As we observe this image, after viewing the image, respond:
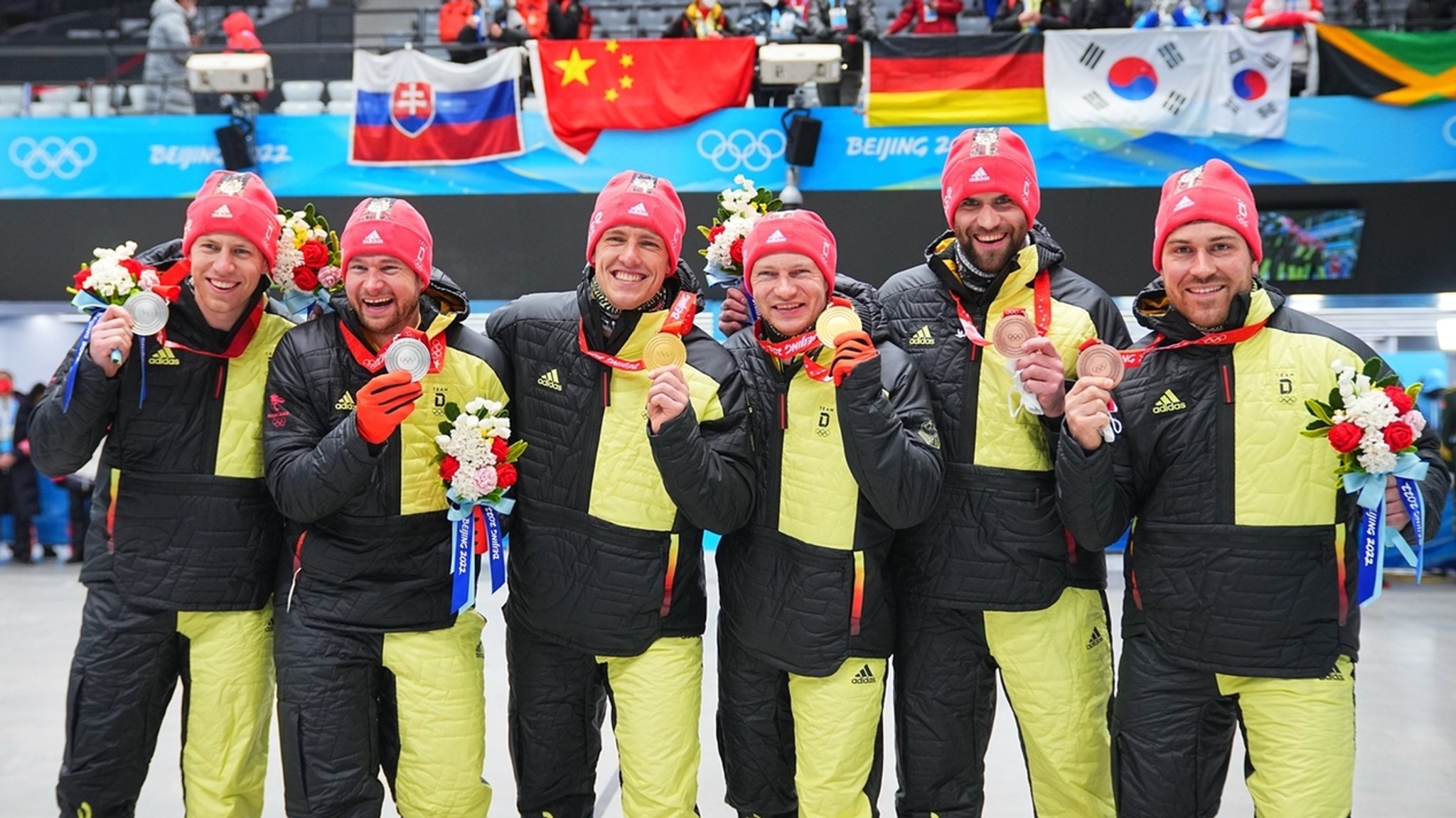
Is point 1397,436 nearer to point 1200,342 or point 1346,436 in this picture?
point 1346,436

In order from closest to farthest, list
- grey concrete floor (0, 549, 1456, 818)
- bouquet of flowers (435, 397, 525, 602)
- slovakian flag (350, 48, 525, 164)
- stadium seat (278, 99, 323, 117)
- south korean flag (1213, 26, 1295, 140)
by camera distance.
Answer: bouquet of flowers (435, 397, 525, 602) → grey concrete floor (0, 549, 1456, 818) → south korean flag (1213, 26, 1295, 140) → slovakian flag (350, 48, 525, 164) → stadium seat (278, 99, 323, 117)

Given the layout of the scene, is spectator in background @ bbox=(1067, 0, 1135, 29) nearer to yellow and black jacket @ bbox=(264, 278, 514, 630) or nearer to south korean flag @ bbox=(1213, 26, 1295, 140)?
south korean flag @ bbox=(1213, 26, 1295, 140)

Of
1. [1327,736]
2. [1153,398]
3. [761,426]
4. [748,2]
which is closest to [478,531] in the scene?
[761,426]

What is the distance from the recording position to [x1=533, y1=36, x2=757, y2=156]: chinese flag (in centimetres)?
1034

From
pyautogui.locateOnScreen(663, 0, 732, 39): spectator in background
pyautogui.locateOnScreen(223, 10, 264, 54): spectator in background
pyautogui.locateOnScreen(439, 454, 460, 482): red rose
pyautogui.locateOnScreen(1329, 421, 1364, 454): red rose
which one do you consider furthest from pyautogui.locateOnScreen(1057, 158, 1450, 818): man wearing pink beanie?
pyautogui.locateOnScreen(223, 10, 264, 54): spectator in background

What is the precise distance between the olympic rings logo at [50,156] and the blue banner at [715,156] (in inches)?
0.4

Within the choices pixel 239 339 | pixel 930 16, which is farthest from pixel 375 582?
pixel 930 16

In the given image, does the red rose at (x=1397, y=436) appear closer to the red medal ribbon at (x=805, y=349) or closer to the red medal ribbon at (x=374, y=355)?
the red medal ribbon at (x=805, y=349)

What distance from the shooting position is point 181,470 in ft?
11.7

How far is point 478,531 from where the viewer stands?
344 cm

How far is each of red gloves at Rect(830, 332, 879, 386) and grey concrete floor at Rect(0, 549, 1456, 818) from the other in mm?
2573

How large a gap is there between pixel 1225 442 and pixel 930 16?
31.2 ft

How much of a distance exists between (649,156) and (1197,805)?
8142 mm

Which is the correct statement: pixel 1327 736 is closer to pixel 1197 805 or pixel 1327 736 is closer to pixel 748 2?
pixel 1197 805
